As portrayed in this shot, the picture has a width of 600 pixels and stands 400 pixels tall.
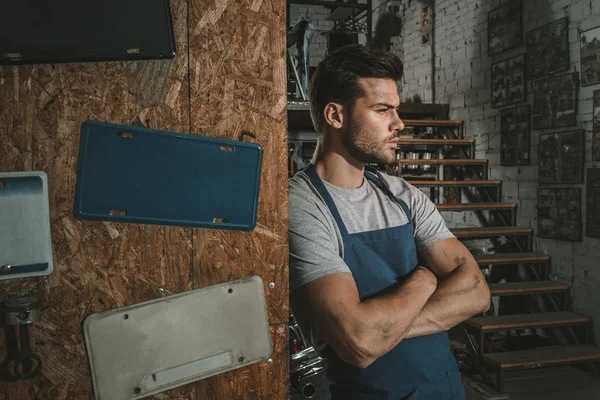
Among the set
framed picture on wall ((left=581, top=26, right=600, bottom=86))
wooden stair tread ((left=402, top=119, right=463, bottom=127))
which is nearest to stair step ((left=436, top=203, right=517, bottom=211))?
wooden stair tread ((left=402, top=119, right=463, bottom=127))

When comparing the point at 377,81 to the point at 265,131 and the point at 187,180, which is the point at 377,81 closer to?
the point at 265,131

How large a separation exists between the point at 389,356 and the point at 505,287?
3191 millimetres

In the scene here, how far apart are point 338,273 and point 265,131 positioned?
503 mm

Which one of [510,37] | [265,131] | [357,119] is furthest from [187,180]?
[510,37]

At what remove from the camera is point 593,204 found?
402 centimetres

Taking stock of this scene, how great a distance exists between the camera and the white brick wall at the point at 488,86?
162 inches

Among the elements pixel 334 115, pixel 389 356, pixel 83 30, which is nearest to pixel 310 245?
pixel 389 356

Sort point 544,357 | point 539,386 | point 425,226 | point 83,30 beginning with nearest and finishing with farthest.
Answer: point 83,30
point 425,226
point 539,386
point 544,357

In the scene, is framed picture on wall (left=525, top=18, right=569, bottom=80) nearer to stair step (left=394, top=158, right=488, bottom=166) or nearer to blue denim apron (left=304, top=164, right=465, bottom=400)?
stair step (left=394, top=158, right=488, bottom=166)

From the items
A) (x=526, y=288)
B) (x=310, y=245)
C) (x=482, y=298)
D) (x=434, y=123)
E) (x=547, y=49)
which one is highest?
(x=547, y=49)

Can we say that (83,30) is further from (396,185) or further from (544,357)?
(544,357)

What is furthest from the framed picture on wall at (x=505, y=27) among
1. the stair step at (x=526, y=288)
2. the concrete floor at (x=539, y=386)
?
the concrete floor at (x=539, y=386)

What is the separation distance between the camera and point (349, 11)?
305 inches

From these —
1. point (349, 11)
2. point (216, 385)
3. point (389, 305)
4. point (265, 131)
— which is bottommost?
point (216, 385)
